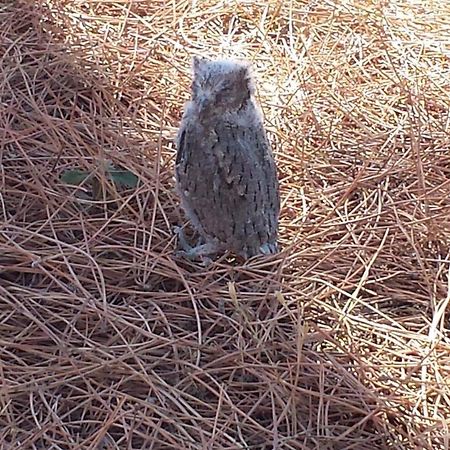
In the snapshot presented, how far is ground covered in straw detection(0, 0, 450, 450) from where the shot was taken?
6.93 ft

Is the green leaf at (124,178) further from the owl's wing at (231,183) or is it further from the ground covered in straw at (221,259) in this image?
the owl's wing at (231,183)

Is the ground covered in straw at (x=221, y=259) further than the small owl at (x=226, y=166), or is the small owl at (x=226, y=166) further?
the small owl at (x=226, y=166)

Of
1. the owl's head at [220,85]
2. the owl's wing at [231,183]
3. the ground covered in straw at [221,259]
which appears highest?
the owl's head at [220,85]

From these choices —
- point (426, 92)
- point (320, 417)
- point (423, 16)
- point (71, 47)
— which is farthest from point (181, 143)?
point (423, 16)

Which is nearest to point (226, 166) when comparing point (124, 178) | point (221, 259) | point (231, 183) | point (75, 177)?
point (231, 183)

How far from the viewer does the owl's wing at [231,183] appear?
7.79 feet

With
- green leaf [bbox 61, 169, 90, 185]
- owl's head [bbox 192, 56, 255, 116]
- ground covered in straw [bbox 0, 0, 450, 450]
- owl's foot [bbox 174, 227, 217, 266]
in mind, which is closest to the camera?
ground covered in straw [bbox 0, 0, 450, 450]

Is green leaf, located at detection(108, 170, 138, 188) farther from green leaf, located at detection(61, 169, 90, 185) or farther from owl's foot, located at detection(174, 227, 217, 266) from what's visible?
owl's foot, located at detection(174, 227, 217, 266)

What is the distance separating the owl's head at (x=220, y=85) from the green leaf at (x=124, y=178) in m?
0.48

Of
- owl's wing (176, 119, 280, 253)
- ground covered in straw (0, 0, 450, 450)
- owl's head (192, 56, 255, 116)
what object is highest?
owl's head (192, 56, 255, 116)

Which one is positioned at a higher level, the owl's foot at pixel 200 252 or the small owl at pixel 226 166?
the small owl at pixel 226 166

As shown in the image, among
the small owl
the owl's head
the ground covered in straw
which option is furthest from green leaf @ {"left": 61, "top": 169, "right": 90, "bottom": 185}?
the owl's head

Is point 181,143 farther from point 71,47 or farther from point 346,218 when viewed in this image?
point 71,47

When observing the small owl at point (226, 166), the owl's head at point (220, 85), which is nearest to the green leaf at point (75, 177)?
the small owl at point (226, 166)
